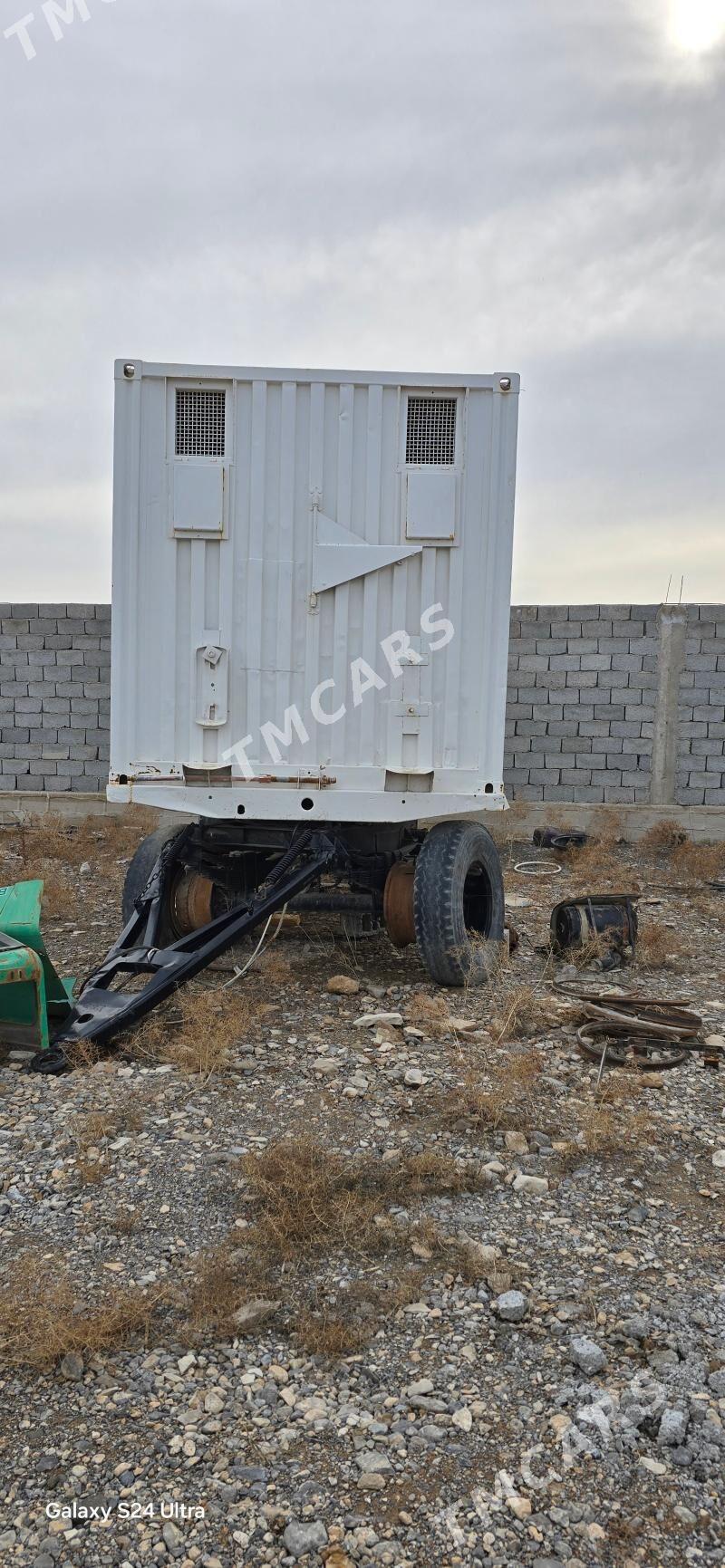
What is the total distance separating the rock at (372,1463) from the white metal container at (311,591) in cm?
326

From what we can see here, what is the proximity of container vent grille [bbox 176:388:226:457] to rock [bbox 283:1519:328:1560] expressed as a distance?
444 centimetres

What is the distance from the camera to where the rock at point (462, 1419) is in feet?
7.29

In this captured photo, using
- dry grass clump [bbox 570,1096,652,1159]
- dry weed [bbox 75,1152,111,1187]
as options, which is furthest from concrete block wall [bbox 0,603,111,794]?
dry grass clump [bbox 570,1096,652,1159]

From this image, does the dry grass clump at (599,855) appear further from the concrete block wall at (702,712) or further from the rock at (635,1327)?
the rock at (635,1327)

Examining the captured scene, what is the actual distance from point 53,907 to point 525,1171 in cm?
477

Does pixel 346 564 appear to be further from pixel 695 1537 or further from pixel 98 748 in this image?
pixel 98 748

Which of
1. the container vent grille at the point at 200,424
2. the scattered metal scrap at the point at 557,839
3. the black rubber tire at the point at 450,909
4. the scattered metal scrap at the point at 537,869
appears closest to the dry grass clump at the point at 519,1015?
the black rubber tire at the point at 450,909

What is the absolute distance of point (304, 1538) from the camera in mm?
1938

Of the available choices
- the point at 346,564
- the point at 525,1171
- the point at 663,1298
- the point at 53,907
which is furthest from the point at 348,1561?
the point at 53,907

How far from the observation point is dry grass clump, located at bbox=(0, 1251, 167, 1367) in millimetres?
2412

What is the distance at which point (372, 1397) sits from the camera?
2314mm

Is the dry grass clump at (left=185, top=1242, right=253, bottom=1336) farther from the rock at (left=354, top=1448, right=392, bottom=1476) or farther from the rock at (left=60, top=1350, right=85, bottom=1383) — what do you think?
the rock at (left=354, top=1448, right=392, bottom=1476)

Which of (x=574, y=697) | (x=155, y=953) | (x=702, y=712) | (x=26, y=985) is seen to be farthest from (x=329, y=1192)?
(x=702, y=712)

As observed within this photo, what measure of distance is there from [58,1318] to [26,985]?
5.88 ft
